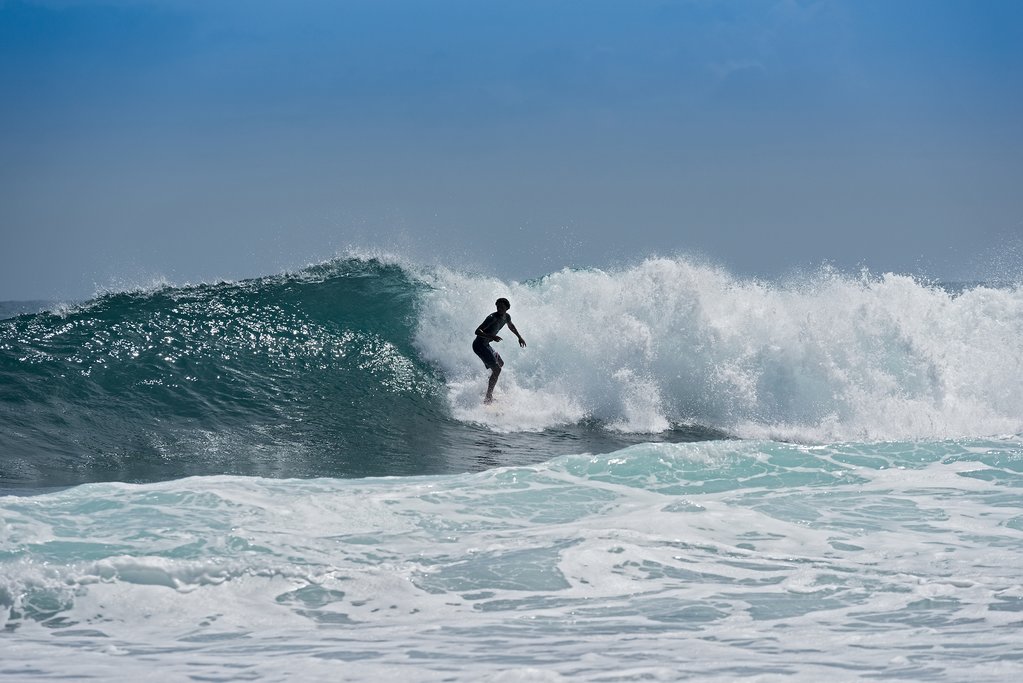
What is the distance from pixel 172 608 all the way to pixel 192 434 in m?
6.66

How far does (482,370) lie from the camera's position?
15.9m

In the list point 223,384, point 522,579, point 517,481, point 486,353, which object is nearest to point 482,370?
point 486,353

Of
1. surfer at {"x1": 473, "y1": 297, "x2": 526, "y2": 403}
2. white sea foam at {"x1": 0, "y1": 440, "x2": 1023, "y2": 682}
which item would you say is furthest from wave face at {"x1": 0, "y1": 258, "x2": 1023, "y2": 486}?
white sea foam at {"x1": 0, "y1": 440, "x2": 1023, "y2": 682}

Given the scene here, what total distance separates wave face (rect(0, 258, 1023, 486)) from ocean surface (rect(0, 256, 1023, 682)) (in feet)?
0.22

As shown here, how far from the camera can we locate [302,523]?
Answer: 7633 millimetres

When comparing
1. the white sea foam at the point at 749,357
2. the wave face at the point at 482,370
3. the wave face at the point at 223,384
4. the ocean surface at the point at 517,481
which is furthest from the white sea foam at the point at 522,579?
the white sea foam at the point at 749,357

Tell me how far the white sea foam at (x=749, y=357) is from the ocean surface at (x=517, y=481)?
0.19 ft

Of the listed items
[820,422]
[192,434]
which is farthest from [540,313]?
[192,434]

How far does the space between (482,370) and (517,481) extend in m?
6.77

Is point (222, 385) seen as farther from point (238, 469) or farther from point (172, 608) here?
point (172, 608)

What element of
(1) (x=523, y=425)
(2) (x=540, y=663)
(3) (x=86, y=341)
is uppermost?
(3) (x=86, y=341)

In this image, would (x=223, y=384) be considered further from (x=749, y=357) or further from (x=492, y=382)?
(x=749, y=357)

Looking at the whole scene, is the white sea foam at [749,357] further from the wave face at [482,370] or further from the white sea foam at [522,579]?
the white sea foam at [522,579]

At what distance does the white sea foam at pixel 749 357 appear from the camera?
14.5 metres
